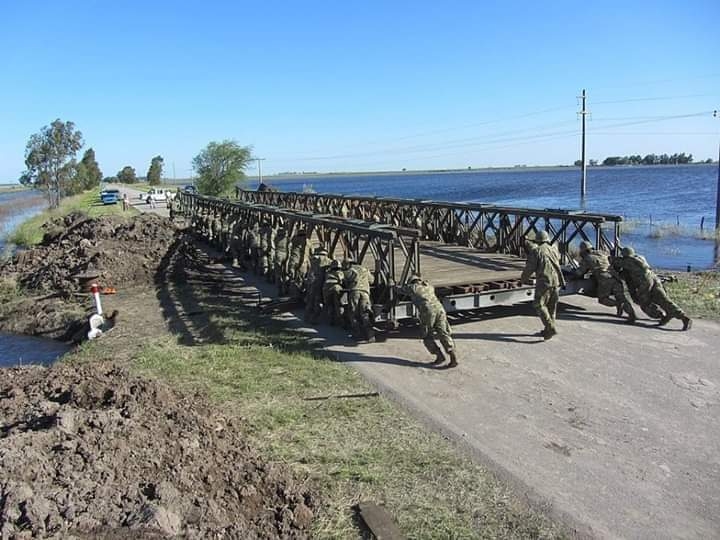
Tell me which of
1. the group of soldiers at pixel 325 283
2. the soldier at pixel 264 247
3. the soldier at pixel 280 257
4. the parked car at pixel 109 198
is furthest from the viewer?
the parked car at pixel 109 198

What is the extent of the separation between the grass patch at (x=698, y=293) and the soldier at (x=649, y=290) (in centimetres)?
89

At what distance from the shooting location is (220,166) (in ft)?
154

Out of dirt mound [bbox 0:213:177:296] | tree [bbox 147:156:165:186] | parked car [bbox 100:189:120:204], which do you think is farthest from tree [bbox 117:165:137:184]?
dirt mound [bbox 0:213:177:296]

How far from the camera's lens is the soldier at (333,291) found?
967 centimetres

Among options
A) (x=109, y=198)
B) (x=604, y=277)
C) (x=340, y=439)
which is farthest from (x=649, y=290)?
(x=109, y=198)

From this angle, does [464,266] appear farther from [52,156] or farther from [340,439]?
[52,156]

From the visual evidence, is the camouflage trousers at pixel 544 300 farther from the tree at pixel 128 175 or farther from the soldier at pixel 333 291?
the tree at pixel 128 175

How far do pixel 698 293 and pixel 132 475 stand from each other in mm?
10808

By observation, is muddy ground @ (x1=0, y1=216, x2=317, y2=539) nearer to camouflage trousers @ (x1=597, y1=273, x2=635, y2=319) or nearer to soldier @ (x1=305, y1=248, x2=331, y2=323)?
soldier @ (x1=305, y1=248, x2=331, y2=323)

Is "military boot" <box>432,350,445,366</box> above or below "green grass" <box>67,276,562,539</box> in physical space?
above

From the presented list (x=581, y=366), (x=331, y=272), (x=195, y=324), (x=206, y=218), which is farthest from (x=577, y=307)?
(x=206, y=218)

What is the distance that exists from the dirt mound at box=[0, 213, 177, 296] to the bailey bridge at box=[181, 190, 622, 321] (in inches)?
102

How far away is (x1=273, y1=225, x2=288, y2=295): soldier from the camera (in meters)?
12.7

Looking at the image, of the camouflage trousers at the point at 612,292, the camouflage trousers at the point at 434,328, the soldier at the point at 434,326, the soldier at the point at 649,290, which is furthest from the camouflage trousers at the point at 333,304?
the soldier at the point at 649,290
